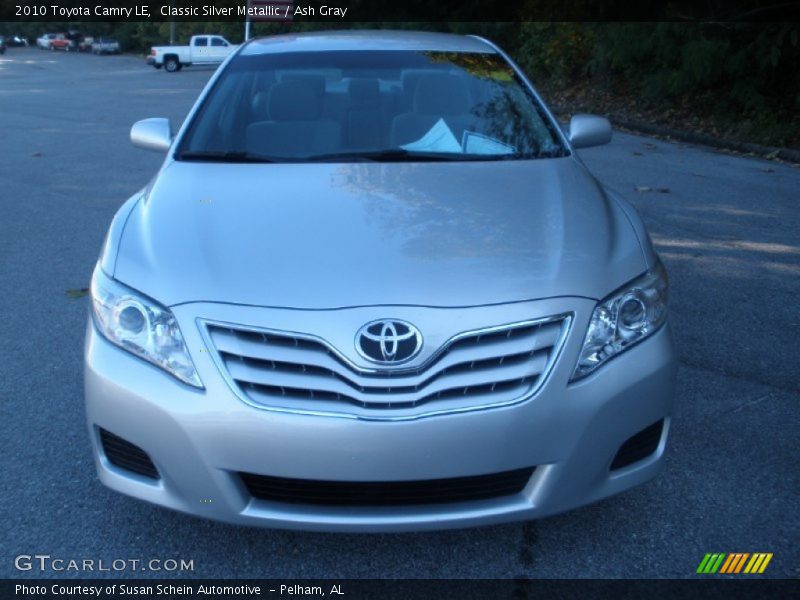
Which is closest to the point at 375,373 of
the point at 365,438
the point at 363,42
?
the point at 365,438

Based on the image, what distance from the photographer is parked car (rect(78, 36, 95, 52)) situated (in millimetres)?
72300

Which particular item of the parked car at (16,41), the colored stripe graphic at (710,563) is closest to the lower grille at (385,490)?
the colored stripe graphic at (710,563)

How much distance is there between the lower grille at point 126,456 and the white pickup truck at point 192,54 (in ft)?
133

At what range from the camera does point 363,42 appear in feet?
14.8

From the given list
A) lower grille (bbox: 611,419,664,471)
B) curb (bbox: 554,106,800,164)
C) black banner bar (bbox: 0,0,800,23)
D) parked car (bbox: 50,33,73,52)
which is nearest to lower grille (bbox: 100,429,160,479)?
lower grille (bbox: 611,419,664,471)

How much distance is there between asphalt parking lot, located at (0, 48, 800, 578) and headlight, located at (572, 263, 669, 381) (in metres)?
0.66

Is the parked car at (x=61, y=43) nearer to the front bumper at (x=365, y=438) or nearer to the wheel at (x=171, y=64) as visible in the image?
the wheel at (x=171, y=64)

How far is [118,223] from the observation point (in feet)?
10.4

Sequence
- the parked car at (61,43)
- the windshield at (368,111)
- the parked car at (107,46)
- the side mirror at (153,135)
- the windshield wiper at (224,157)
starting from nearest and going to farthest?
the windshield wiper at (224,157) < the windshield at (368,111) < the side mirror at (153,135) < the parked car at (107,46) < the parked car at (61,43)

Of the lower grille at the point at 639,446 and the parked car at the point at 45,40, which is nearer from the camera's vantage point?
the lower grille at the point at 639,446

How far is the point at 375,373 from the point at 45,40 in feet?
298

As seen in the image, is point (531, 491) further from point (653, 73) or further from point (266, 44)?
point (653, 73)

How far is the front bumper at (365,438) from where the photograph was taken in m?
2.38

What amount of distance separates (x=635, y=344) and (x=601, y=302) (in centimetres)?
17
